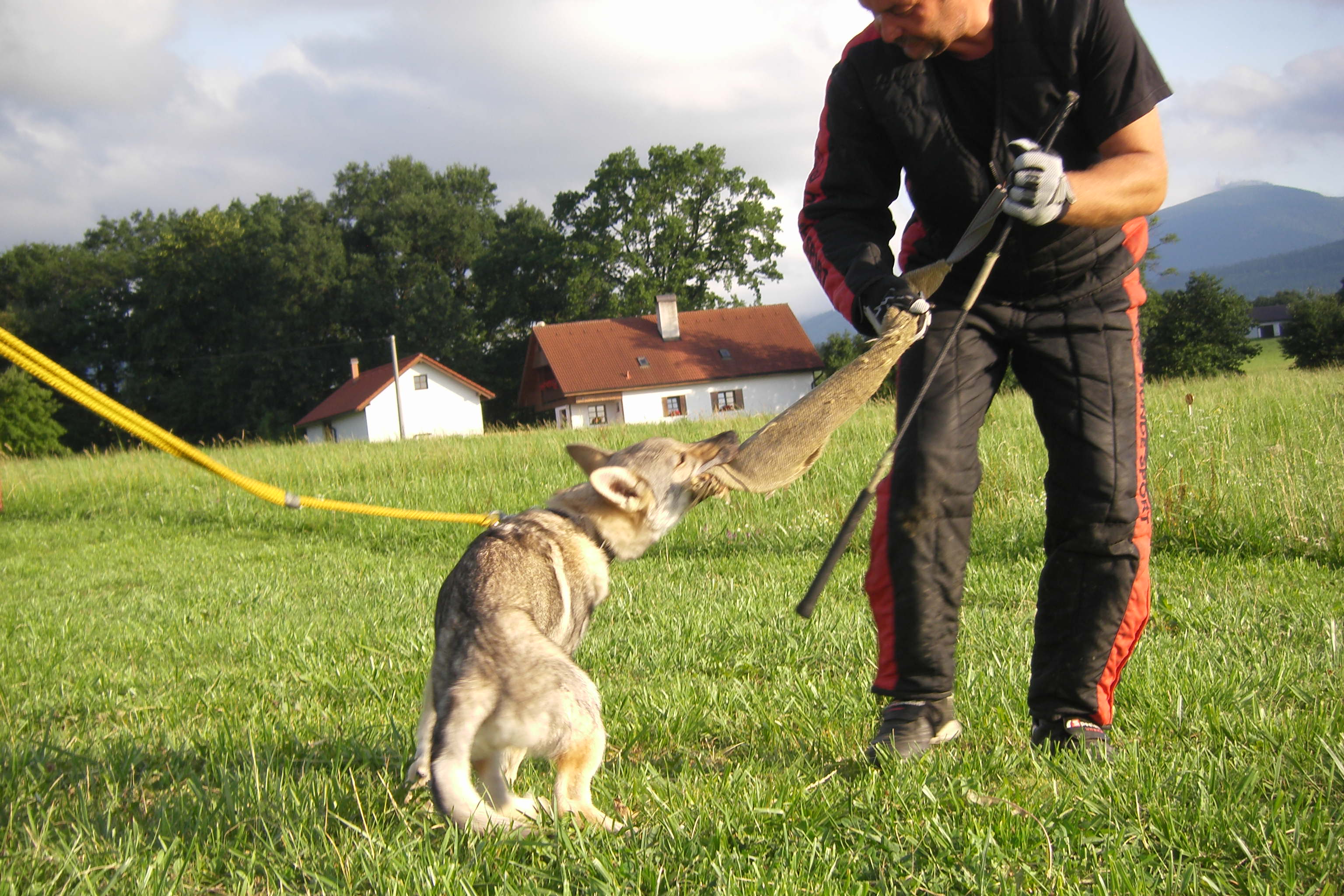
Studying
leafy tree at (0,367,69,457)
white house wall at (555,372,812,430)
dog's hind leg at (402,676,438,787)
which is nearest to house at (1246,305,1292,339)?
white house wall at (555,372,812,430)

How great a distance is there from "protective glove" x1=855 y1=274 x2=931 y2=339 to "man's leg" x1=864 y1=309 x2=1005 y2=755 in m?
0.21

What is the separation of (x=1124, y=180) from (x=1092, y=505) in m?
A: 1.09

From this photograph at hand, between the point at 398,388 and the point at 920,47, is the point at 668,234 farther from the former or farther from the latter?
the point at 920,47

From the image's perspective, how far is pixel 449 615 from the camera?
290 cm

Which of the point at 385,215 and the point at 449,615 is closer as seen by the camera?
the point at 449,615

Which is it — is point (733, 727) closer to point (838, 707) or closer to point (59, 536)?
point (838, 707)

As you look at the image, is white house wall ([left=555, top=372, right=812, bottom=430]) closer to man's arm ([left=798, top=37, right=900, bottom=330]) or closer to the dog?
man's arm ([left=798, top=37, right=900, bottom=330])

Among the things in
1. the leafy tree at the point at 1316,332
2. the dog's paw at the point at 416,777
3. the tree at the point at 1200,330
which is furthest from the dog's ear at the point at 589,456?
the leafy tree at the point at 1316,332

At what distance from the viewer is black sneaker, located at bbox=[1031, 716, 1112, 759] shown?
9.70 feet

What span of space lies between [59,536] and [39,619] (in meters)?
7.05

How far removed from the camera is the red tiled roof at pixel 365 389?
53.0m

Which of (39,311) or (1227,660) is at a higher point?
(39,311)

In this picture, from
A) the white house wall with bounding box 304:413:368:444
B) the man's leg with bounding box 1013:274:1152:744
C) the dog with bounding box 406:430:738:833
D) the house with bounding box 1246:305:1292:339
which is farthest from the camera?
the house with bounding box 1246:305:1292:339

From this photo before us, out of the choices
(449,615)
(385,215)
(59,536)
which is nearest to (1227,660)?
(449,615)
